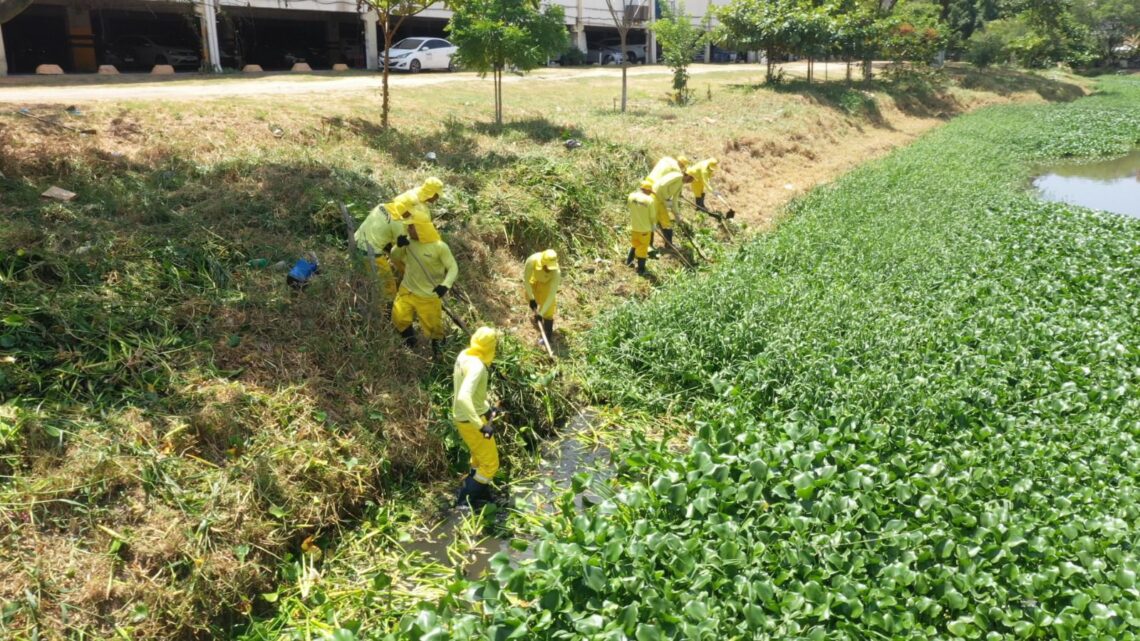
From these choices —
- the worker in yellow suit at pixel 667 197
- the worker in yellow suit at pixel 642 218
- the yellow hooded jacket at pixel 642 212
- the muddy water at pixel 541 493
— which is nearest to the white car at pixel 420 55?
the worker in yellow suit at pixel 667 197

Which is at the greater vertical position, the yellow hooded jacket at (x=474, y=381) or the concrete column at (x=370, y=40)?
the concrete column at (x=370, y=40)

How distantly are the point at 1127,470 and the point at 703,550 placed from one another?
319cm

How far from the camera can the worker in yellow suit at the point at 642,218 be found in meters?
9.82

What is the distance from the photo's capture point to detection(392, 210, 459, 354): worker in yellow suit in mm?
6996

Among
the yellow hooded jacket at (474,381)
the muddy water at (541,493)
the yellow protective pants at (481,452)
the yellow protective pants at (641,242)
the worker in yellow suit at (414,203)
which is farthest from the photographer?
the yellow protective pants at (641,242)

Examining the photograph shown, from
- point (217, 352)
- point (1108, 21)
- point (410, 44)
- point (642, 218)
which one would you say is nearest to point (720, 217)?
point (642, 218)

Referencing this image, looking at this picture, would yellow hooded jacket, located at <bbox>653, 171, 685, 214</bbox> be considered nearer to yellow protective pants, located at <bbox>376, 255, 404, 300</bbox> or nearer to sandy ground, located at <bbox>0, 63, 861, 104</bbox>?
yellow protective pants, located at <bbox>376, 255, 404, 300</bbox>

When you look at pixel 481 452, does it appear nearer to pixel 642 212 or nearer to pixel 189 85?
pixel 642 212

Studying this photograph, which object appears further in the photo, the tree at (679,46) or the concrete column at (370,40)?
the concrete column at (370,40)

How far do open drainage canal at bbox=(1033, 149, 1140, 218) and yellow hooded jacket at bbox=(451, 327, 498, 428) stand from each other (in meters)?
14.1

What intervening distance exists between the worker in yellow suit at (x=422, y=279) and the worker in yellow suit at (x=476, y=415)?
4.58 ft

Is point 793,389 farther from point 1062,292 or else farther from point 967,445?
point 1062,292

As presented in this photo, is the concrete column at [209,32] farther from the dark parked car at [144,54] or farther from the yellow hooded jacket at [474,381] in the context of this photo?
the yellow hooded jacket at [474,381]

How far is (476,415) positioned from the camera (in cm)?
554
